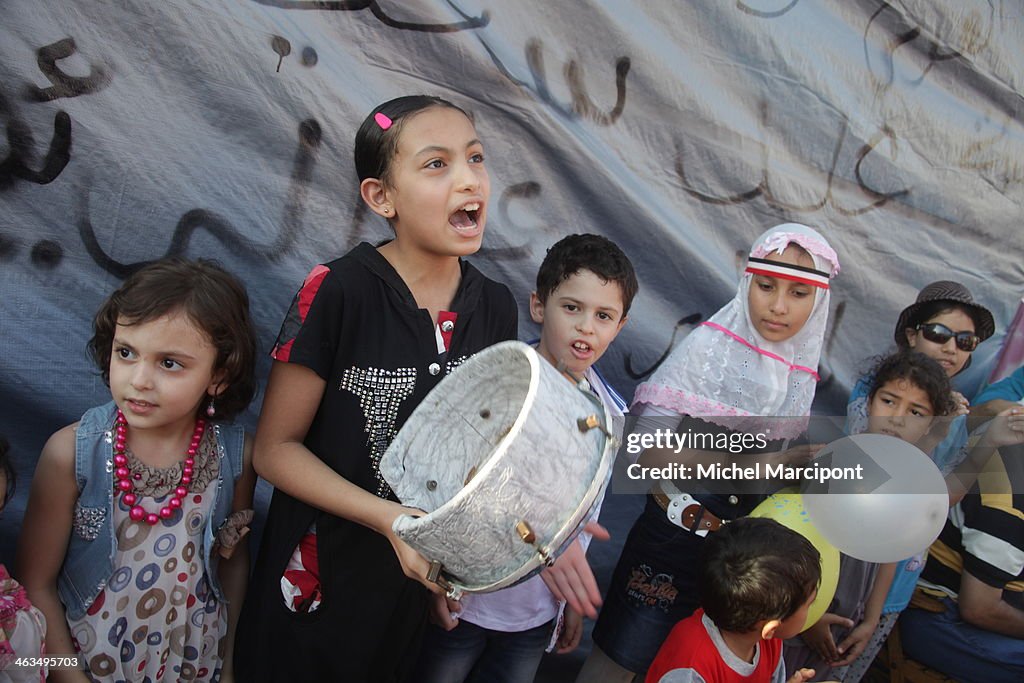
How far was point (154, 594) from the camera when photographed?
1.59 meters

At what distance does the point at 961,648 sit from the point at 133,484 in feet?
7.52

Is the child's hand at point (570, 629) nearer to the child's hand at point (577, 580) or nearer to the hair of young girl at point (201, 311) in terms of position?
the child's hand at point (577, 580)

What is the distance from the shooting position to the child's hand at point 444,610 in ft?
5.69

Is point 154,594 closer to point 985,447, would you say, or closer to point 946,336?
point 985,447

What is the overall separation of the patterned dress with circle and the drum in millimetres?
445

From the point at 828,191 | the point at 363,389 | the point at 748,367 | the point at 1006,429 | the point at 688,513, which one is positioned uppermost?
the point at 828,191

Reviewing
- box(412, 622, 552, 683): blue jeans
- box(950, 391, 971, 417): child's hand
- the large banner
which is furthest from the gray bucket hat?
box(412, 622, 552, 683): blue jeans

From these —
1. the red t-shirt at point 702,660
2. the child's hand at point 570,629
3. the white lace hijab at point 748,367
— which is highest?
the white lace hijab at point 748,367

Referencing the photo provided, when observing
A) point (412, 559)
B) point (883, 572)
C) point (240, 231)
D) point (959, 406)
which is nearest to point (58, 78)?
point (240, 231)

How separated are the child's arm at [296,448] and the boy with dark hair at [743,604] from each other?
751mm

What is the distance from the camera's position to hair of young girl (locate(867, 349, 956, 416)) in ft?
7.57

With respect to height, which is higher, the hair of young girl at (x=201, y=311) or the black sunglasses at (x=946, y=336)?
the black sunglasses at (x=946, y=336)

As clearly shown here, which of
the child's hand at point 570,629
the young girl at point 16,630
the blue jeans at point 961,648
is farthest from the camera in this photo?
the blue jeans at point 961,648

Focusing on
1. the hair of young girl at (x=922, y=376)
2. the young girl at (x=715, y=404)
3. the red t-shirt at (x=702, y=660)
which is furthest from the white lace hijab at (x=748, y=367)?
the red t-shirt at (x=702, y=660)
